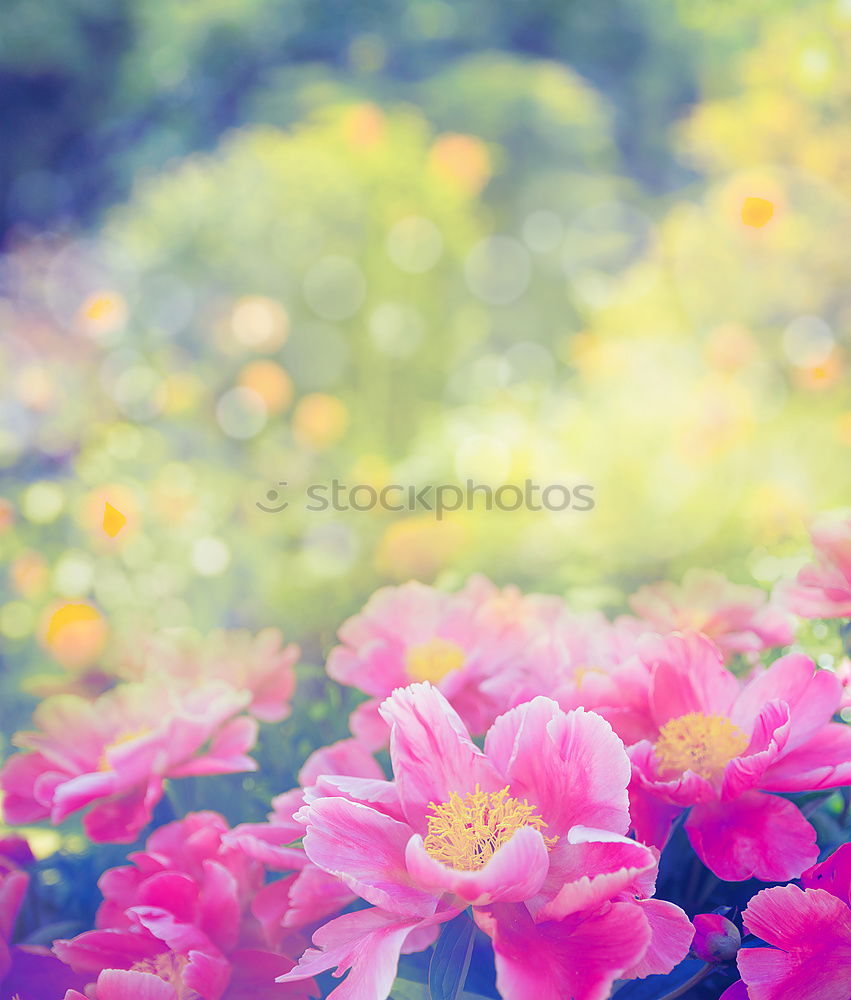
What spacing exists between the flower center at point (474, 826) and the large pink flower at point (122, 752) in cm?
11

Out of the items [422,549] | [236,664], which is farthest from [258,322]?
[236,664]

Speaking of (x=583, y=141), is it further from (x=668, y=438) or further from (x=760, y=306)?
(x=668, y=438)

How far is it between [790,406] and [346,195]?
1.34m

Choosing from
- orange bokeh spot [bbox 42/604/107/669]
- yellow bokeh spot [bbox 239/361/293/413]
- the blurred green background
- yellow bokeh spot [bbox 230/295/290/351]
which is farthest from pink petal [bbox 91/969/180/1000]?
yellow bokeh spot [bbox 230/295/290/351]

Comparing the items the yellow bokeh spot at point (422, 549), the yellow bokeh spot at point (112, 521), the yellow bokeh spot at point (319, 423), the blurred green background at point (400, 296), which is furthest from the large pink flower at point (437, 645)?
the yellow bokeh spot at point (319, 423)

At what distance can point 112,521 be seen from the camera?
4.29ft

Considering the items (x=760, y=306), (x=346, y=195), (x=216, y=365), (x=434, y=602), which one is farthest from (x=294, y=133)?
(x=434, y=602)

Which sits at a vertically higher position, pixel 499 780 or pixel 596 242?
pixel 596 242

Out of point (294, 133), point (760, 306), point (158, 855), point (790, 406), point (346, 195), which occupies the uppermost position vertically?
point (294, 133)

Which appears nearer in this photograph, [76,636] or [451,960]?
[451,960]

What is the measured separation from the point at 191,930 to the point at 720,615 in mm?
283

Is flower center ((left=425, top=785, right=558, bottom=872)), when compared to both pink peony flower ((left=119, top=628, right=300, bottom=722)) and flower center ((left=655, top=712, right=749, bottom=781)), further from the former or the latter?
pink peony flower ((left=119, top=628, right=300, bottom=722))

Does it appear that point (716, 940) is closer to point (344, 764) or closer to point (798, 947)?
point (798, 947)

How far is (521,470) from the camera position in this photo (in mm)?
1677
